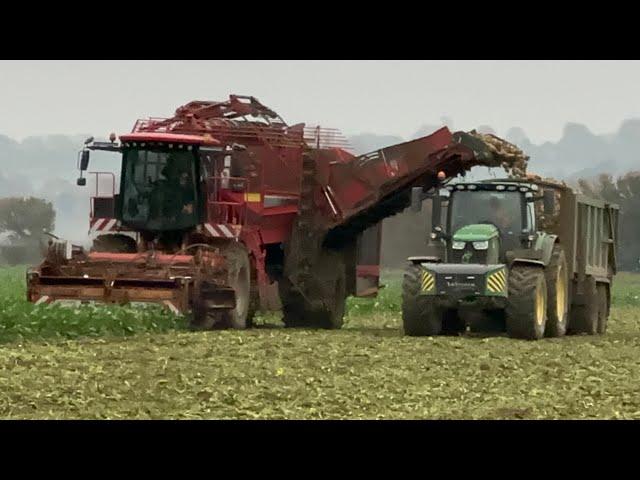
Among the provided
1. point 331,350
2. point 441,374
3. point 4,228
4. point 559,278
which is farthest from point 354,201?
point 4,228

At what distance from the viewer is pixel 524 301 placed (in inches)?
688

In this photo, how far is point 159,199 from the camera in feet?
64.2

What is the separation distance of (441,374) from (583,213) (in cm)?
754

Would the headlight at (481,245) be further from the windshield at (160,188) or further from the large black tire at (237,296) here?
the windshield at (160,188)

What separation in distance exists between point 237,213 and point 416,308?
3338mm

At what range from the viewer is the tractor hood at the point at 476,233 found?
1775 centimetres

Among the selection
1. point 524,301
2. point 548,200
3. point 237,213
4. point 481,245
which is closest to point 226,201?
point 237,213

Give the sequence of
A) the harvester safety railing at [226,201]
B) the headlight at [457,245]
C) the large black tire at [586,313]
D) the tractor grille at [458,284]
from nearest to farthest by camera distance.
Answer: the tractor grille at [458,284]
the headlight at [457,245]
the harvester safety railing at [226,201]
the large black tire at [586,313]

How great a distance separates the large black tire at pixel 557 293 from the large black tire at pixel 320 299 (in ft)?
12.6

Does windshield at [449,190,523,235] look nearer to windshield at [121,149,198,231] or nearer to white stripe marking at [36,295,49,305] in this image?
windshield at [121,149,198,231]

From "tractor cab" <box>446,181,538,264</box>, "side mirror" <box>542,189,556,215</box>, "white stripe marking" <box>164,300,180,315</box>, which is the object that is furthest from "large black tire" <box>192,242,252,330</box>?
"side mirror" <box>542,189,556,215</box>

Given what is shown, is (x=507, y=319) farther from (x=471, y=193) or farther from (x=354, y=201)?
(x=354, y=201)

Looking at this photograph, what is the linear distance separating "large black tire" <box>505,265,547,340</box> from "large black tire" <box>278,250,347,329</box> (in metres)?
4.56

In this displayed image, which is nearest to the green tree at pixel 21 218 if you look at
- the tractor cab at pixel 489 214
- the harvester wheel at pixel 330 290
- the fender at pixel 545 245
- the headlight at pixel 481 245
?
the harvester wheel at pixel 330 290
